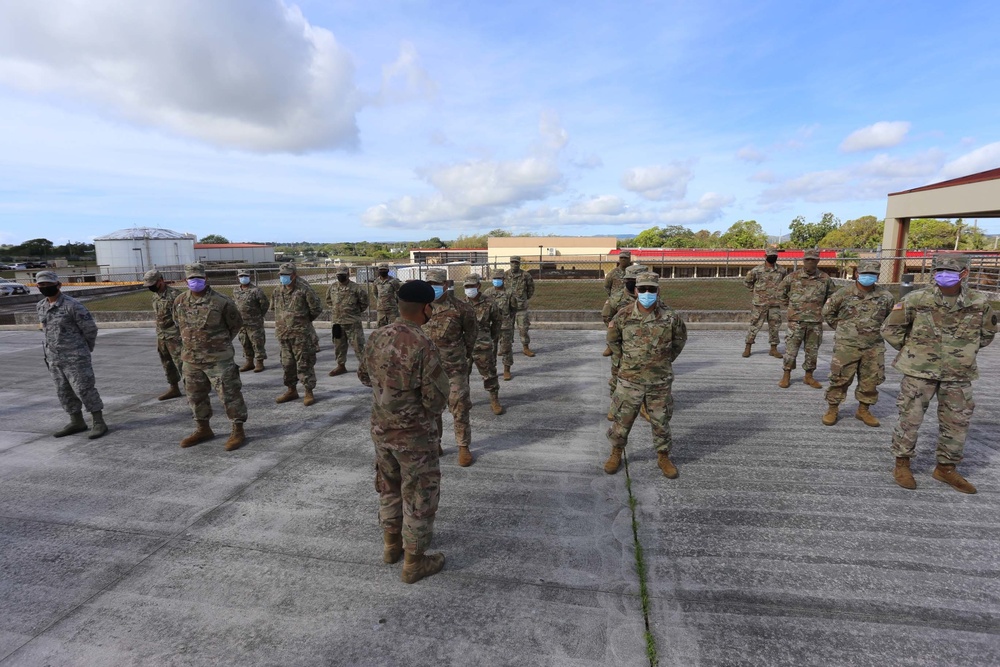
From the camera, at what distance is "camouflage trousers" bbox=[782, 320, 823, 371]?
759 cm

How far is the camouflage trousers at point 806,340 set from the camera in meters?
7.59

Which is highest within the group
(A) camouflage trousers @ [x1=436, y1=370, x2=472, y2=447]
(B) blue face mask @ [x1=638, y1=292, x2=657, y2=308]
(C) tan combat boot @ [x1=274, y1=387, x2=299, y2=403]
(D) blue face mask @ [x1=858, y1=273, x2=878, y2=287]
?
(D) blue face mask @ [x1=858, y1=273, x2=878, y2=287]

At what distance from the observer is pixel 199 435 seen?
19.0 ft

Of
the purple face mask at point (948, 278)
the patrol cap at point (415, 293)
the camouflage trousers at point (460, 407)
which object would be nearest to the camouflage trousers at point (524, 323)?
the camouflage trousers at point (460, 407)

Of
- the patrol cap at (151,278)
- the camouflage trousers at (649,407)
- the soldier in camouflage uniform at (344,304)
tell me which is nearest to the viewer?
the camouflage trousers at (649,407)

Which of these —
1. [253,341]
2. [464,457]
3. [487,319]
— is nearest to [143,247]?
[253,341]

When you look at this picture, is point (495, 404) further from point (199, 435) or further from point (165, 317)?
point (165, 317)

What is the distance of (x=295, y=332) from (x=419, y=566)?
16.7 ft

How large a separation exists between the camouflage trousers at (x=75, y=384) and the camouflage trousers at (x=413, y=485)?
5.09 meters

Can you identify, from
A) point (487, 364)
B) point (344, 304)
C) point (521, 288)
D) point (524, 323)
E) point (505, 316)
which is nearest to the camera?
point (487, 364)

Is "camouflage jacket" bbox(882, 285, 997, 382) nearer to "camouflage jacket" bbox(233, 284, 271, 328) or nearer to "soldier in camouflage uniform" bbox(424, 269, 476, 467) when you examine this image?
"soldier in camouflage uniform" bbox(424, 269, 476, 467)

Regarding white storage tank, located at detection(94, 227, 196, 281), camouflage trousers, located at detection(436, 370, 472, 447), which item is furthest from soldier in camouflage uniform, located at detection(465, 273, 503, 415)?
white storage tank, located at detection(94, 227, 196, 281)

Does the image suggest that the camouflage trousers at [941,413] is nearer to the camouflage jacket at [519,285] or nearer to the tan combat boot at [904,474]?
→ the tan combat boot at [904,474]

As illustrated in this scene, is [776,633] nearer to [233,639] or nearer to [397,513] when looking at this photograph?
[397,513]
